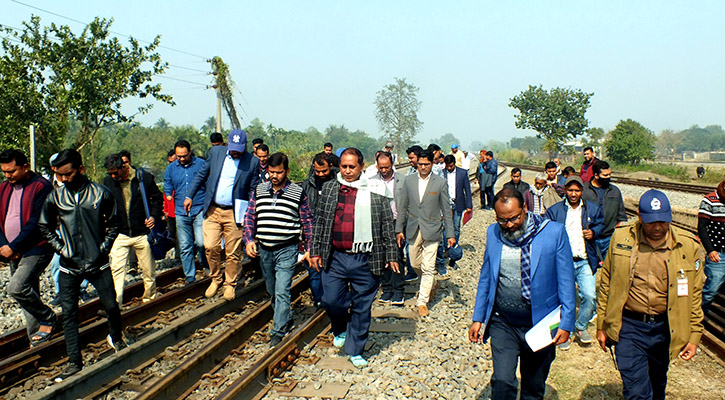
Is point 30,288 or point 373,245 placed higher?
point 373,245

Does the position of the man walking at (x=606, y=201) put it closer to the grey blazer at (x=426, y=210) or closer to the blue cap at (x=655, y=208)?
the grey blazer at (x=426, y=210)

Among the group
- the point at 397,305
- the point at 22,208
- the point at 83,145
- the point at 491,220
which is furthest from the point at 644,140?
the point at 22,208

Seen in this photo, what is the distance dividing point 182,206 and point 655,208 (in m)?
6.47

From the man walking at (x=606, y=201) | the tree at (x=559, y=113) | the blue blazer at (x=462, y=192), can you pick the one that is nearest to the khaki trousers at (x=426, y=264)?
the man walking at (x=606, y=201)

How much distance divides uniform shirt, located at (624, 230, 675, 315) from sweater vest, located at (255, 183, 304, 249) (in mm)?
3366


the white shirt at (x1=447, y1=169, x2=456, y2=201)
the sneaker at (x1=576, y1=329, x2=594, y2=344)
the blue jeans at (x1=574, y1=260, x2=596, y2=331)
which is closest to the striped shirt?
the blue jeans at (x1=574, y1=260, x2=596, y2=331)

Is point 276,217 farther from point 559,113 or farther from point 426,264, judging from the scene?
point 559,113

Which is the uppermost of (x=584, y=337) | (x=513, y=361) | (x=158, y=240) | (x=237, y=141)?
(x=237, y=141)

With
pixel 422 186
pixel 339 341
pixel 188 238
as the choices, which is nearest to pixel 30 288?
pixel 188 238

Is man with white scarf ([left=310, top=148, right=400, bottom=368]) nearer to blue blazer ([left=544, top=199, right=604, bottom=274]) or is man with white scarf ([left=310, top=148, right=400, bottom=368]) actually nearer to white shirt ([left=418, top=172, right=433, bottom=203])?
white shirt ([left=418, top=172, right=433, bottom=203])

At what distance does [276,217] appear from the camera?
5641mm

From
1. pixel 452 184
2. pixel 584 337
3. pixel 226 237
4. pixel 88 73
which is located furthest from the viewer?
pixel 88 73

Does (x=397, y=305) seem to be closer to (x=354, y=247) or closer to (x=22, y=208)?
(x=354, y=247)

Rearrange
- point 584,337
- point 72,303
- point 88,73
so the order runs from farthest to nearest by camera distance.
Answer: point 88,73
point 584,337
point 72,303
